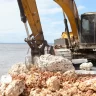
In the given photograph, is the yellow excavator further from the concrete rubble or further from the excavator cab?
the concrete rubble

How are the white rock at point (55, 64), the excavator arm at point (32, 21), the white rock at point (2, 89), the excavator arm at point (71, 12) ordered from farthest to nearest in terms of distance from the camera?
the excavator arm at point (71, 12)
the excavator arm at point (32, 21)
the white rock at point (55, 64)
the white rock at point (2, 89)

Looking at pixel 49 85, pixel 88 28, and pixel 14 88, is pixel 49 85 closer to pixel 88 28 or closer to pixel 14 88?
pixel 14 88

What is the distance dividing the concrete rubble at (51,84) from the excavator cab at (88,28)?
537cm

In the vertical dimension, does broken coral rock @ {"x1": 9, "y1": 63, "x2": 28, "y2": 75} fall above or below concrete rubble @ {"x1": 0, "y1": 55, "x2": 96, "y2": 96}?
below

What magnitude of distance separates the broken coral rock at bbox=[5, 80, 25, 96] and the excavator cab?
23.1 ft

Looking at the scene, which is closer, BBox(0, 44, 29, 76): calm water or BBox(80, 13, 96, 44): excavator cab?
BBox(80, 13, 96, 44): excavator cab

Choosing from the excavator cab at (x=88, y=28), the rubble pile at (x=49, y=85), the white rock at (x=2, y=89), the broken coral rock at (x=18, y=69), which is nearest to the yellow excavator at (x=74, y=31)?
the excavator cab at (x=88, y=28)

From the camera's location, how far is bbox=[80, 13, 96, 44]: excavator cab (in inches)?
577

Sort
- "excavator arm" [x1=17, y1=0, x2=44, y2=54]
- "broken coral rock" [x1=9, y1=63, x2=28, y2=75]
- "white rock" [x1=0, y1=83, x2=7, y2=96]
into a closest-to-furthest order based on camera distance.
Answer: "white rock" [x1=0, y1=83, x2=7, y2=96] → "broken coral rock" [x1=9, y1=63, x2=28, y2=75] → "excavator arm" [x1=17, y1=0, x2=44, y2=54]

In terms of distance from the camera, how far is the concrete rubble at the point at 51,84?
8023 millimetres

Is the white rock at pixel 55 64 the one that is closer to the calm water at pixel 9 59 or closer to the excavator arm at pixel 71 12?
the excavator arm at pixel 71 12

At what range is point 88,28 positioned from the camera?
14.9m

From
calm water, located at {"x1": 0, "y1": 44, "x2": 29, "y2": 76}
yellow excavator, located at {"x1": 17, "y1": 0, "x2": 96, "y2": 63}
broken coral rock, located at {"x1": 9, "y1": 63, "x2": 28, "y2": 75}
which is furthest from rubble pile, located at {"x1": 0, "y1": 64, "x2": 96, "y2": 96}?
calm water, located at {"x1": 0, "y1": 44, "x2": 29, "y2": 76}

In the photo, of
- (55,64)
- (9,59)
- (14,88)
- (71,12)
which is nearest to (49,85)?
(14,88)
